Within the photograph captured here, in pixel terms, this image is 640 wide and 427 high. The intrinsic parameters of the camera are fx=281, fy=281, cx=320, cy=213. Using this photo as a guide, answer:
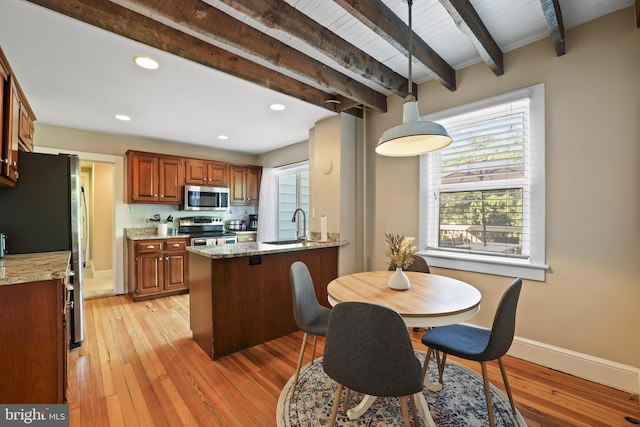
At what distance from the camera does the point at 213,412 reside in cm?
174

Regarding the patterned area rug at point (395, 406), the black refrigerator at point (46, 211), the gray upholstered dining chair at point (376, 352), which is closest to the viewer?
the gray upholstered dining chair at point (376, 352)

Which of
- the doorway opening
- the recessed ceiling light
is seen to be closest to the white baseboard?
the recessed ceiling light

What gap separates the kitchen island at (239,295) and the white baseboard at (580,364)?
2036 mm

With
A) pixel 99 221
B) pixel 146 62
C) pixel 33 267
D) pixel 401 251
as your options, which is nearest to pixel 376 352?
pixel 401 251

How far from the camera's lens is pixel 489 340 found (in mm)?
1462

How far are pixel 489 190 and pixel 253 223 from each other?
4.27 meters

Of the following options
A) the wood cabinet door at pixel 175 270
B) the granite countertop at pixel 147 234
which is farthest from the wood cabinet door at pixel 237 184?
the wood cabinet door at pixel 175 270

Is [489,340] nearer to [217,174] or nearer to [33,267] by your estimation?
[33,267]

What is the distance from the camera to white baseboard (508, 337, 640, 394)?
1.89 metres

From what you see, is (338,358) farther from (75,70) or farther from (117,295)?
(117,295)

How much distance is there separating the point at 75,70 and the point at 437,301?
3.27m

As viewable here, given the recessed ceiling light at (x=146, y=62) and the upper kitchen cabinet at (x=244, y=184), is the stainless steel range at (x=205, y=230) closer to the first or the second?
the upper kitchen cabinet at (x=244, y=184)

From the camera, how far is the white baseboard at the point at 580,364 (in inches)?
74.3

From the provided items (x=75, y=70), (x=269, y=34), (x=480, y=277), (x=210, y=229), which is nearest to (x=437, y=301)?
(x=480, y=277)
